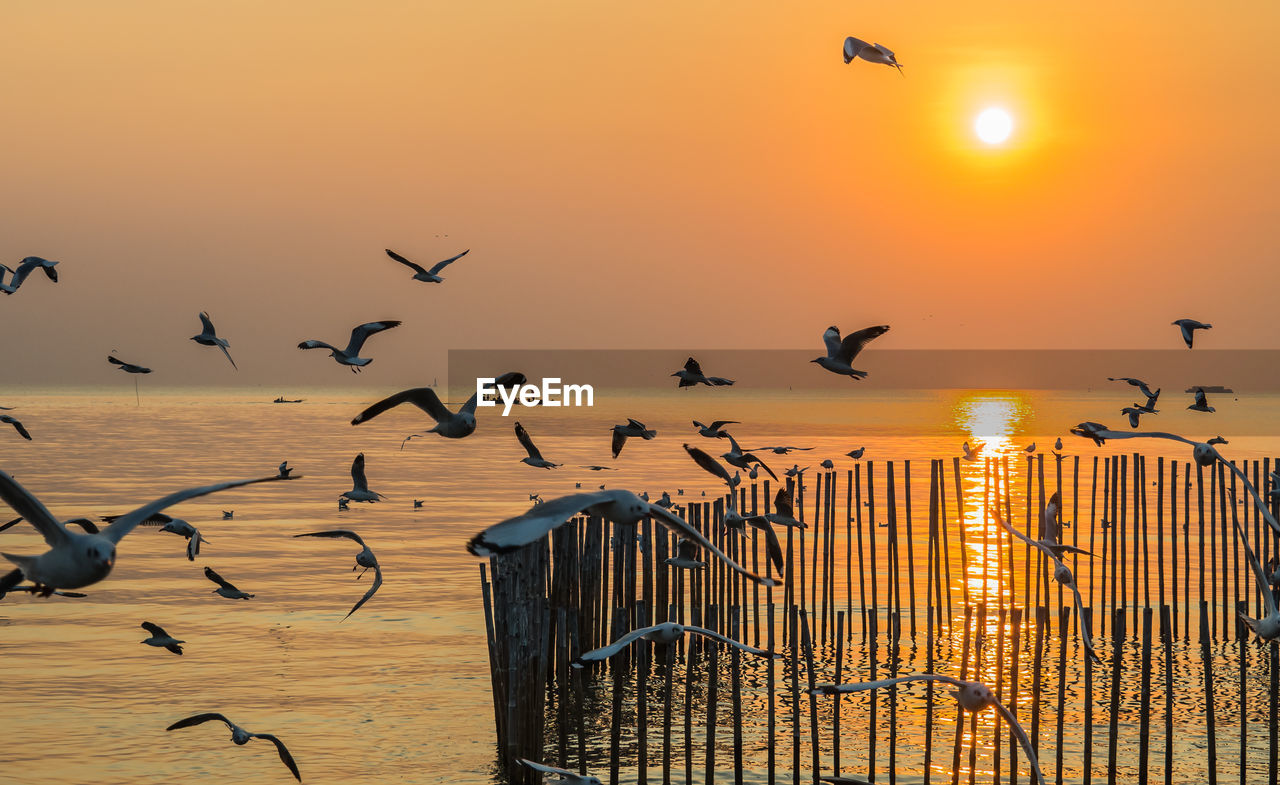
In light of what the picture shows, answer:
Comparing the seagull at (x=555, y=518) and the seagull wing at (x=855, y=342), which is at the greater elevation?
the seagull wing at (x=855, y=342)

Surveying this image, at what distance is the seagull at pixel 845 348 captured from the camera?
60.1ft

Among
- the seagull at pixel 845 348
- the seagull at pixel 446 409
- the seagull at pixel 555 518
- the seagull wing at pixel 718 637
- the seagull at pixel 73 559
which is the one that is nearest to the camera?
the seagull at pixel 555 518

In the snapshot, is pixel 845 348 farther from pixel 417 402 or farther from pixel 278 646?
pixel 278 646

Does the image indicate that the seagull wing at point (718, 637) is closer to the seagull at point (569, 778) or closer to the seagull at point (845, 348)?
the seagull at point (569, 778)

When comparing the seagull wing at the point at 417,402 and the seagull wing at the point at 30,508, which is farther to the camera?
the seagull wing at the point at 417,402

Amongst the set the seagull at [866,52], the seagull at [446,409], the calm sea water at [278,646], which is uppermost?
the seagull at [866,52]

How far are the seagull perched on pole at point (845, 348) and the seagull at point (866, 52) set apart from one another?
3724mm

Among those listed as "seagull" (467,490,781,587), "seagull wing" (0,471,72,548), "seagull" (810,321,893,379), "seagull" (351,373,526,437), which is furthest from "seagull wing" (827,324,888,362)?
"seagull wing" (0,471,72,548)

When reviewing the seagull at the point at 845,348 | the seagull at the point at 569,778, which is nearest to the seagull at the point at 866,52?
the seagull at the point at 845,348

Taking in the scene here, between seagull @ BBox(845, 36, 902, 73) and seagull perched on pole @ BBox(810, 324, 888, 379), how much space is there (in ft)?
12.2

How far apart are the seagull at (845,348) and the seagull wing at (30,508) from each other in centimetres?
1128

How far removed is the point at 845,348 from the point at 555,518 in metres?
10.8

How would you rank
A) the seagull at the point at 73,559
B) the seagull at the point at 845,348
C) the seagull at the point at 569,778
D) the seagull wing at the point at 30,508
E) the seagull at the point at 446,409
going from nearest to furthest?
the seagull wing at the point at 30,508, the seagull at the point at 73,559, the seagull at the point at 569,778, the seagull at the point at 446,409, the seagull at the point at 845,348

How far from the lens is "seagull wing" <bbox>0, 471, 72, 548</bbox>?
8.27m
